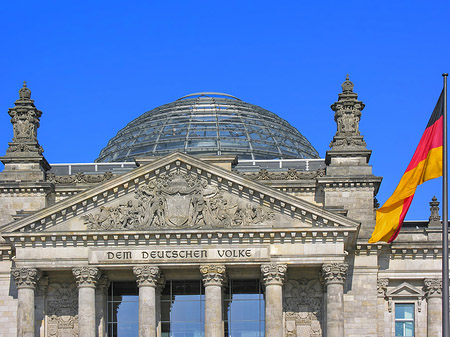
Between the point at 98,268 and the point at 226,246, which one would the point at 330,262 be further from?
the point at 98,268

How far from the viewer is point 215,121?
87000 mm

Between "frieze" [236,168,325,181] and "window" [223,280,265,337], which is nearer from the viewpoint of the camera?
"window" [223,280,265,337]

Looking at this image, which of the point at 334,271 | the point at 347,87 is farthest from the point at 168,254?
the point at 347,87

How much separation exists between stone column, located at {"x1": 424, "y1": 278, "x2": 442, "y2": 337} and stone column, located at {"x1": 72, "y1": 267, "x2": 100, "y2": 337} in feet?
62.4

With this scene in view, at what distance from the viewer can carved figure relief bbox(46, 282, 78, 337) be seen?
68.8 meters

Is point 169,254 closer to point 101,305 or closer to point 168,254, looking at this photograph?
point 168,254

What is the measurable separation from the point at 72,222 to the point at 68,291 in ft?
14.7

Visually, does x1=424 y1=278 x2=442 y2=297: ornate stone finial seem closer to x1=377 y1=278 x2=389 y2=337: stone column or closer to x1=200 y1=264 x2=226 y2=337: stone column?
x1=377 y1=278 x2=389 y2=337: stone column

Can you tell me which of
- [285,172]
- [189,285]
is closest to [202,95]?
[285,172]

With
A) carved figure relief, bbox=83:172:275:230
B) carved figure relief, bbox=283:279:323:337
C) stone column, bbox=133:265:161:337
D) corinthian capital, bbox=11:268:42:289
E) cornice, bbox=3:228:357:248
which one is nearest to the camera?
stone column, bbox=133:265:161:337

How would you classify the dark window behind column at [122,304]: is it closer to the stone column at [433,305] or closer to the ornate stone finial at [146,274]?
the ornate stone finial at [146,274]

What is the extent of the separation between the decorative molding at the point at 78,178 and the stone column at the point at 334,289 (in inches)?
619

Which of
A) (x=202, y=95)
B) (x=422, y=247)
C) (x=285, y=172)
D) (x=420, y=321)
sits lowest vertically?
(x=420, y=321)

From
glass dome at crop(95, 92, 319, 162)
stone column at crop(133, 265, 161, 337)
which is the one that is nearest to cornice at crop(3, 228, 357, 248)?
stone column at crop(133, 265, 161, 337)
